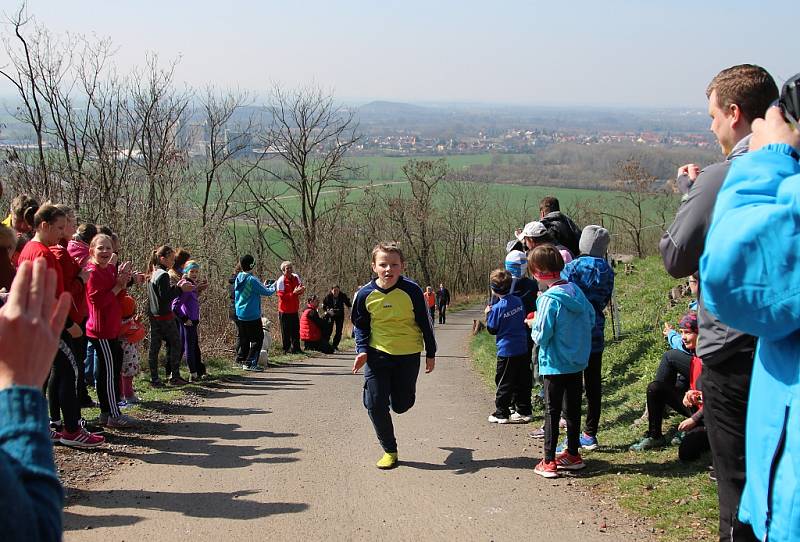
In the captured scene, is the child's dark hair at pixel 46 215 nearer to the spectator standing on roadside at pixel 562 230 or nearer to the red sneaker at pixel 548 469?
the red sneaker at pixel 548 469

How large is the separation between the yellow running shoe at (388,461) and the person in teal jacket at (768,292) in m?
4.88

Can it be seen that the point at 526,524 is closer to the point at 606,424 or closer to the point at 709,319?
the point at 709,319

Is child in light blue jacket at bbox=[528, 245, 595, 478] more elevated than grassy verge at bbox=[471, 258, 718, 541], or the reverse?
child in light blue jacket at bbox=[528, 245, 595, 478]

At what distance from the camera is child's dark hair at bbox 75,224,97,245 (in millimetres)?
8859

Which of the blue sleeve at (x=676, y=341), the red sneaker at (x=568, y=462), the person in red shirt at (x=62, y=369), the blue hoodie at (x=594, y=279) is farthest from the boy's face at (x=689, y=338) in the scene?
the person in red shirt at (x=62, y=369)

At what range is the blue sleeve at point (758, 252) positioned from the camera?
220 cm

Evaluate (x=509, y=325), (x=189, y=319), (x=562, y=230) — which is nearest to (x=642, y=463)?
(x=509, y=325)

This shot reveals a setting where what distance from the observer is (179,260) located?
12.0 m

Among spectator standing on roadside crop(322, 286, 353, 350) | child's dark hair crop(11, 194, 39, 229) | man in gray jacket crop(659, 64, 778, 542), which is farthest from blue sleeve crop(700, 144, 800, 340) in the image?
spectator standing on roadside crop(322, 286, 353, 350)

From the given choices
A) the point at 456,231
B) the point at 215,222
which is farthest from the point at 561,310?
the point at 456,231

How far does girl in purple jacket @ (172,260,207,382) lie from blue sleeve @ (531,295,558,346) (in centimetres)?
669

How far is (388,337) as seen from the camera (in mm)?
7211

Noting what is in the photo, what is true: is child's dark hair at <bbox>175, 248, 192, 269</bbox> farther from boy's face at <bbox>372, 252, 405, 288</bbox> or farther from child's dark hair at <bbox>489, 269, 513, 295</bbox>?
boy's face at <bbox>372, 252, 405, 288</bbox>

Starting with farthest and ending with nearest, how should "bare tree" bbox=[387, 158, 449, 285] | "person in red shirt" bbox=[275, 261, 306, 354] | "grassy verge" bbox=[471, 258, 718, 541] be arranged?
"bare tree" bbox=[387, 158, 449, 285]
"person in red shirt" bbox=[275, 261, 306, 354]
"grassy verge" bbox=[471, 258, 718, 541]
